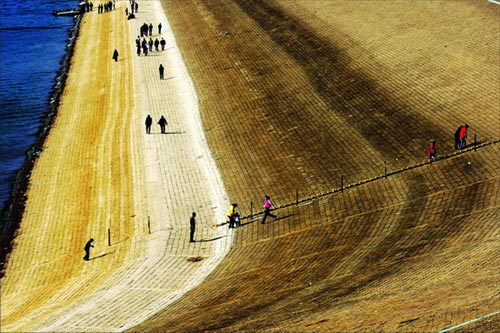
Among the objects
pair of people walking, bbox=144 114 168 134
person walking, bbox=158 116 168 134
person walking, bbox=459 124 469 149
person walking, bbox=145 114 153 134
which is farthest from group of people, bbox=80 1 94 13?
person walking, bbox=459 124 469 149

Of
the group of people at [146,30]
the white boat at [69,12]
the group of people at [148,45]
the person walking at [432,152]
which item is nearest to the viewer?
the person walking at [432,152]

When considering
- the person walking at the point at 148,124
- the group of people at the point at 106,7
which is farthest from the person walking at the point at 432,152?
the group of people at the point at 106,7

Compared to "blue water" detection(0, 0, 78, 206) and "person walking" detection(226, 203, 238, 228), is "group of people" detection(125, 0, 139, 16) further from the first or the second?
"person walking" detection(226, 203, 238, 228)

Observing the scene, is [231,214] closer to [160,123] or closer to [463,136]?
[463,136]

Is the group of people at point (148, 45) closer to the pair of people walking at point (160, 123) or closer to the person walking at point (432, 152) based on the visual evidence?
the pair of people walking at point (160, 123)

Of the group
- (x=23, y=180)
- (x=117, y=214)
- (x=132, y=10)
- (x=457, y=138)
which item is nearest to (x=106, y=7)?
(x=132, y=10)

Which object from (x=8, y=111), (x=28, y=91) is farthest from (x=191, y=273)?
(x=28, y=91)

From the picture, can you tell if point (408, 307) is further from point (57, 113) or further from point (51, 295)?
point (57, 113)
